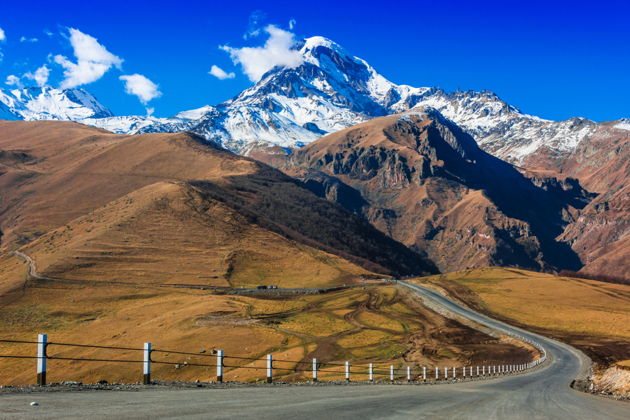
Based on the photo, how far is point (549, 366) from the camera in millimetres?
73875

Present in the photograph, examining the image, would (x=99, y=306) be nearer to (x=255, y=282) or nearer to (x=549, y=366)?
(x=255, y=282)

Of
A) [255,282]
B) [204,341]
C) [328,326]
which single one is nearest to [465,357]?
[328,326]

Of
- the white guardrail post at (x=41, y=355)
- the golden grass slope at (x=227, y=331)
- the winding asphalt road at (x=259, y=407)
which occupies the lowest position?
the golden grass slope at (x=227, y=331)

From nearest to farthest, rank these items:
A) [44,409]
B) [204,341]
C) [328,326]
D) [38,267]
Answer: [44,409], [204,341], [328,326], [38,267]

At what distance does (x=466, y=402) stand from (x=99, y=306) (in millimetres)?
132945

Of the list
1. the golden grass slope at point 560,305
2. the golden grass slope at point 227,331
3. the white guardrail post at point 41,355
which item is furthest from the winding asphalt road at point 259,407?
the golden grass slope at point 560,305

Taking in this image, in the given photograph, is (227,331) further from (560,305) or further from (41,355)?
(560,305)

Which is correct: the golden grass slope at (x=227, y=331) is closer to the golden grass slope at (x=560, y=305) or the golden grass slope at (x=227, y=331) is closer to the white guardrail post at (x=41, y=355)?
the golden grass slope at (x=560, y=305)

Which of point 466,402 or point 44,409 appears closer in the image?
point 44,409

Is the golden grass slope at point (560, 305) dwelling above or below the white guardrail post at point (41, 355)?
below

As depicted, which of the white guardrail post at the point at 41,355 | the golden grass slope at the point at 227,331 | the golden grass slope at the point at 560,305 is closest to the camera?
the white guardrail post at the point at 41,355

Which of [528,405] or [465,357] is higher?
[528,405]

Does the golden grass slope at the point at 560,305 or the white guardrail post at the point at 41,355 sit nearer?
the white guardrail post at the point at 41,355

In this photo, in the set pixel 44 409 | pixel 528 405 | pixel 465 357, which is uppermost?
pixel 44 409
